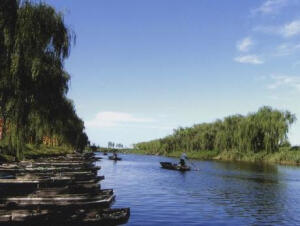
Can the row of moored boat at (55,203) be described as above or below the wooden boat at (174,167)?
below

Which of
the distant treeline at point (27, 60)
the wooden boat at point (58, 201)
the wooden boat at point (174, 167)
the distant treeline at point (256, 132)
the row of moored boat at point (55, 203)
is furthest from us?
the distant treeline at point (256, 132)

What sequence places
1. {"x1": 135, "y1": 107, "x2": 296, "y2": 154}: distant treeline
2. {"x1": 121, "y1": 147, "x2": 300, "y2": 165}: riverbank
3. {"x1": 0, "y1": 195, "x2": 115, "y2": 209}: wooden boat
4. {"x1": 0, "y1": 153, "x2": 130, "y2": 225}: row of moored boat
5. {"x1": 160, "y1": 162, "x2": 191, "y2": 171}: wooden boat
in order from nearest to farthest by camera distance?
{"x1": 0, "y1": 153, "x2": 130, "y2": 225}: row of moored boat → {"x1": 0, "y1": 195, "x2": 115, "y2": 209}: wooden boat → {"x1": 160, "y1": 162, "x2": 191, "y2": 171}: wooden boat → {"x1": 121, "y1": 147, "x2": 300, "y2": 165}: riverbank → {"x1": 135, "y1": 107, "x2": 296, "y2": 154}: distant treeline

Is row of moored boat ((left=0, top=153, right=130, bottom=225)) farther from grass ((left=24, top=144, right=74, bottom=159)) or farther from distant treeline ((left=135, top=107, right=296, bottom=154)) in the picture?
distant treeline ((left=135, top=107, right=296, bottom=154))

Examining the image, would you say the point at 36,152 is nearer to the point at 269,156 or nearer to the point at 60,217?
the point at 60,217

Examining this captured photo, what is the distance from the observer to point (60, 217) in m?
15.2

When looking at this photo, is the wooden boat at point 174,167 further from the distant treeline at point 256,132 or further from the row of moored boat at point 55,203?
the distant treeline at point 256,132

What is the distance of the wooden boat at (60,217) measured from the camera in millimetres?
14586

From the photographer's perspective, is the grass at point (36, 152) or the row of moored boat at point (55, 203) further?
the grass at point (36, 152)

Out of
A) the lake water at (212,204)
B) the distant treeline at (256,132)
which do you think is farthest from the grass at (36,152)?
the distant treeline at (256,132)

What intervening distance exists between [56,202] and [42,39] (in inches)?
450

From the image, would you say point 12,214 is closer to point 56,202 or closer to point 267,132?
point 56,202

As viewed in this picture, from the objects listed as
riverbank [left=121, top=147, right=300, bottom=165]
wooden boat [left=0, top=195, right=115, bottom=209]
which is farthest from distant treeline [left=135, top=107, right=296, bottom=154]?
wooden boat [left=0, top=195, right=115, bottom=209]

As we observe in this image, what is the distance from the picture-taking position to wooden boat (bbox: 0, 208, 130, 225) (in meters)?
14.6

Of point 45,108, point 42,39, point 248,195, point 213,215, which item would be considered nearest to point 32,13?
point 42,39
